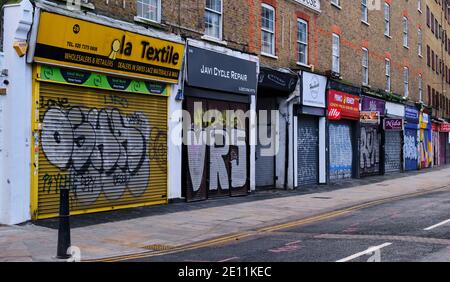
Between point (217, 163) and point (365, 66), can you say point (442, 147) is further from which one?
point (217, 163)

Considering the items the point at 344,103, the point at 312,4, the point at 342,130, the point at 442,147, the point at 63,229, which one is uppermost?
the point at 312,4

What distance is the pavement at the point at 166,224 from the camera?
29.2 ft

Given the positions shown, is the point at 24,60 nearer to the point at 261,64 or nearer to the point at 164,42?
the point at 164,42

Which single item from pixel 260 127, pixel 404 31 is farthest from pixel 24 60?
pixel 404 31

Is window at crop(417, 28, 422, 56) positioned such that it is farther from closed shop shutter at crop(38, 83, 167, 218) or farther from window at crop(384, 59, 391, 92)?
closed shop shutter at crop(38, 83, 167, 218)

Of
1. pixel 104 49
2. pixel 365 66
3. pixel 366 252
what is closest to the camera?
pixel 366 252

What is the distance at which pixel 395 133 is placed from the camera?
1265 inches

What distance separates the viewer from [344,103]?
24906 mm

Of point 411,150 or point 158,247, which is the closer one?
point 158,247

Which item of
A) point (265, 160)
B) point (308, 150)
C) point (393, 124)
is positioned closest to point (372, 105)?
point (393, 124)

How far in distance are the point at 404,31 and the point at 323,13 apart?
13863 millimetres

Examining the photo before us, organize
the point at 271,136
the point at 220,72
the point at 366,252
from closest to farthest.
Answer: the point at 366,252
the point at 220,72
the point at 271,136

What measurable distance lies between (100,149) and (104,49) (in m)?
2.46

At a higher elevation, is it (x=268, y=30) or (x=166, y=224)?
(x=268, y=30)
